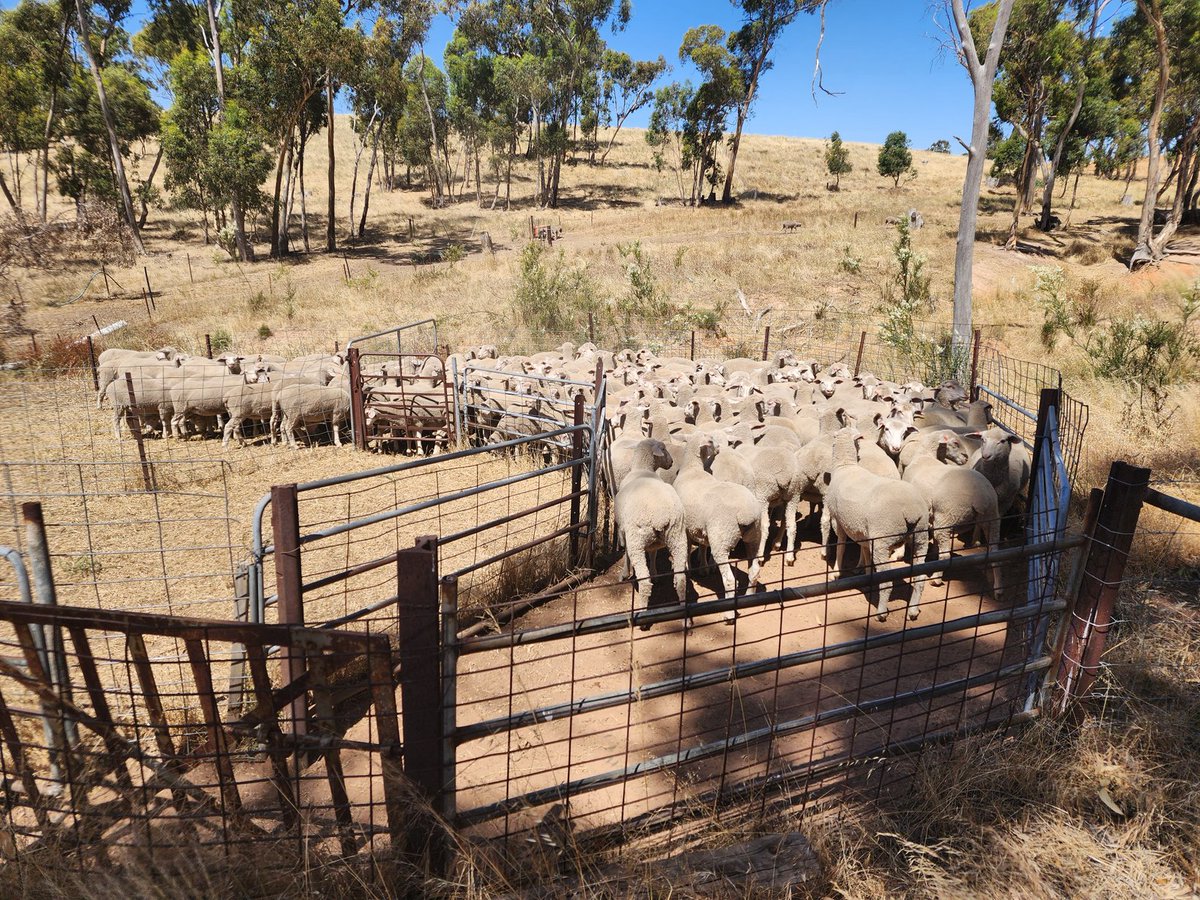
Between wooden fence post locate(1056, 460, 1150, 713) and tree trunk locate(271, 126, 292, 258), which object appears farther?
tree trunk locate(271, 126, 292, 258)

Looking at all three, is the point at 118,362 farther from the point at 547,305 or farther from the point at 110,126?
the point at 110,126

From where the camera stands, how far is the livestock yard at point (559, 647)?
298 centimetres

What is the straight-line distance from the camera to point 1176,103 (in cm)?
2841

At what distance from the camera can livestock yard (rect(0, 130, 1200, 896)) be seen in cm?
298

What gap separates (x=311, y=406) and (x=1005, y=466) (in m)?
10.5

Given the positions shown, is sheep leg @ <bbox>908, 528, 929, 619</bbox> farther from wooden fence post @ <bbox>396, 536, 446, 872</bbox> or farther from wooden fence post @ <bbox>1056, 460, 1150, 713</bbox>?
wooden fence post @ <bbox>396, 536, 446, 872</bbox>

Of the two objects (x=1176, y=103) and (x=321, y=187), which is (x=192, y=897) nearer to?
(x=1176, y=103)

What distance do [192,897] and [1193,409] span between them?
1435cm

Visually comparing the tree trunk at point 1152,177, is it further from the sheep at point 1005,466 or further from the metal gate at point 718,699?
the metal gate at point 718,699

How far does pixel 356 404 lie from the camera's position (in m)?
11.9

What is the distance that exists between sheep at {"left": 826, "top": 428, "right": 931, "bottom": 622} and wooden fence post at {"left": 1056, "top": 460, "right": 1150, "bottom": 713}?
2.09 m

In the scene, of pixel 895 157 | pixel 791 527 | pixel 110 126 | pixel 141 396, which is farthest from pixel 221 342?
pixel 895 157

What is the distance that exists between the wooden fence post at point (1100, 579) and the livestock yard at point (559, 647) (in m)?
0.02

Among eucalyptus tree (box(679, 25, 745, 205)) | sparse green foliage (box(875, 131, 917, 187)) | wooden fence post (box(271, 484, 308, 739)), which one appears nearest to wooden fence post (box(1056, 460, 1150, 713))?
wooden fence post (box(271, 484, 308, 739))
